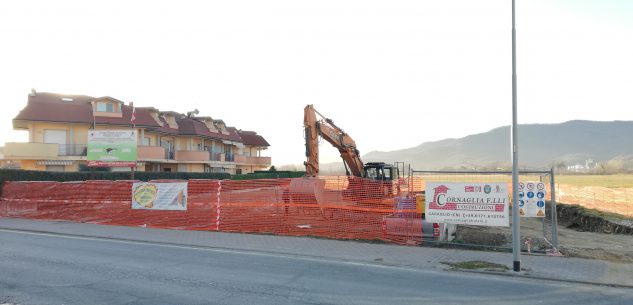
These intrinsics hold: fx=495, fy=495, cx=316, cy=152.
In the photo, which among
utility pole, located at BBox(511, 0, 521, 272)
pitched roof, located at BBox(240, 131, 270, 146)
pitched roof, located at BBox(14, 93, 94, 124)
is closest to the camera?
utility pole, located at BBox(511, 0, 521, 272)

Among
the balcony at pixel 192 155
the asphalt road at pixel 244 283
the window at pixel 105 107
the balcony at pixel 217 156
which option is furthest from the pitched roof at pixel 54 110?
the asphalt road at pixel 244 283

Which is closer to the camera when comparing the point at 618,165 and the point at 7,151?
the point at 7,151

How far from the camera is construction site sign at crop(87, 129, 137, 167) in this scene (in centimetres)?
2661

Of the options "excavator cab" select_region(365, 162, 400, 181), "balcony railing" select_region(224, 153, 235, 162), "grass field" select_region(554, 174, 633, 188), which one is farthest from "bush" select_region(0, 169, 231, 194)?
"grass field" select_region(554, 174, 633, 188)

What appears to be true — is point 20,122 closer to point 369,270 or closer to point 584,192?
point 369,270

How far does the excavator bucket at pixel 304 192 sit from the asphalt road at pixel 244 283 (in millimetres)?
5293

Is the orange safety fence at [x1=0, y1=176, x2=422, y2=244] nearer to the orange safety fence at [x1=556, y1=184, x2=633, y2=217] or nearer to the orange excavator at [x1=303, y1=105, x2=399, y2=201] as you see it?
the orange excavator at [x1=303, y1=105, x2=399, y2=201]

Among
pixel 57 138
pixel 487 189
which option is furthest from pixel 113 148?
pixel 487 189

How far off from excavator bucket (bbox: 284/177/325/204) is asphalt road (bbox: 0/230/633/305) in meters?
5.29

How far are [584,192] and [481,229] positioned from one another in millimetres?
26634

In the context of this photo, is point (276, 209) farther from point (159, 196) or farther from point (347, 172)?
point (347, 172)

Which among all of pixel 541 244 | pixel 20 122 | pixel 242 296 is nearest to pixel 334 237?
pixel 541 244

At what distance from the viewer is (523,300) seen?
25.0 ft

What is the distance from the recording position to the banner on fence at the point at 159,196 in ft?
57.9
